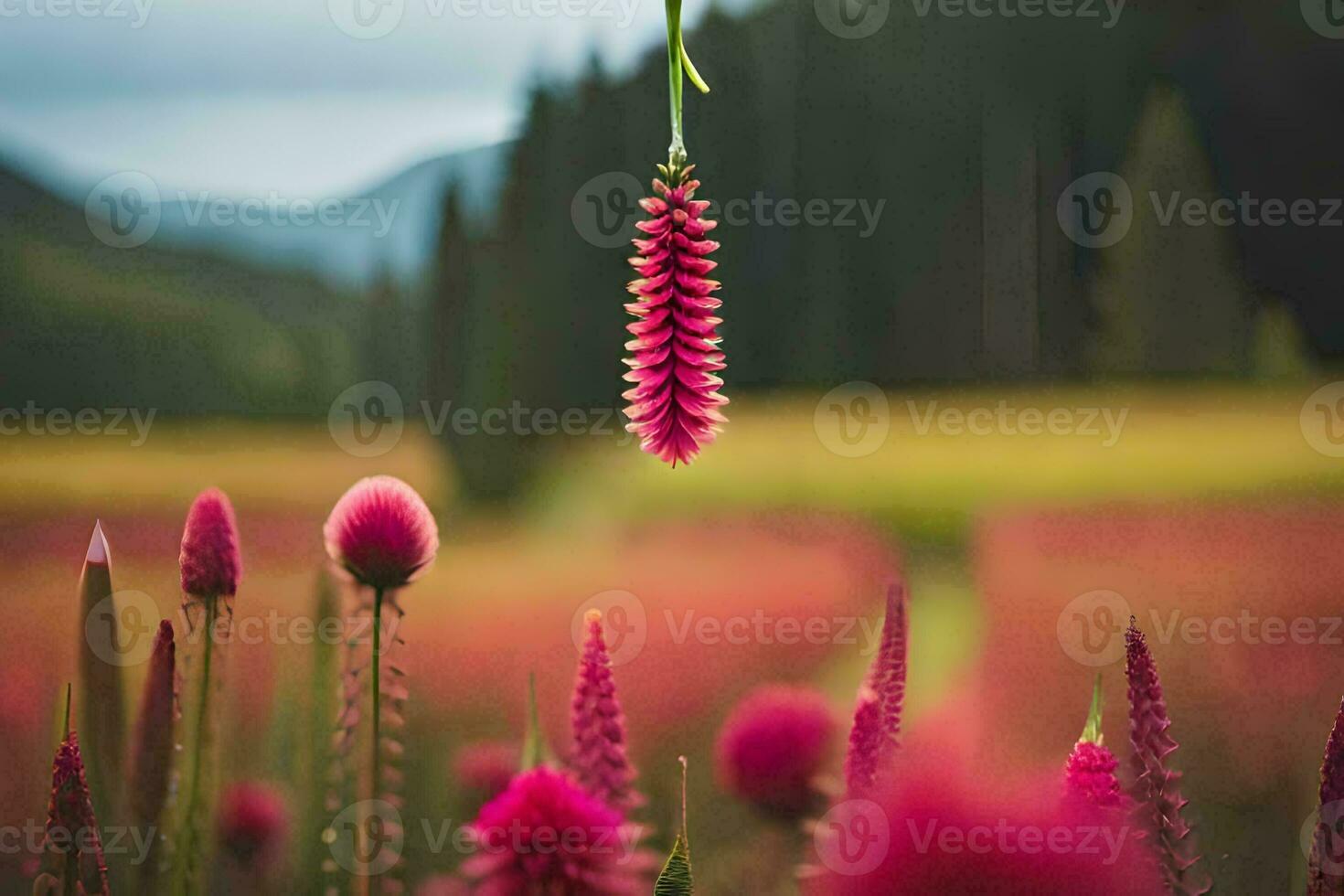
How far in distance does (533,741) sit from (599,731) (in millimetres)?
88

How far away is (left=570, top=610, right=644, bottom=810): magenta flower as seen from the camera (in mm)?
1531

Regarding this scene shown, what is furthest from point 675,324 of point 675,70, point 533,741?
point 533,741

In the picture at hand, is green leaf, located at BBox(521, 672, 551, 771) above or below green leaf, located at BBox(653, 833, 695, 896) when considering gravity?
above

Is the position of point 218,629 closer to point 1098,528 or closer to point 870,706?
point 870,706

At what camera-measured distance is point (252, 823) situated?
1.55 meters

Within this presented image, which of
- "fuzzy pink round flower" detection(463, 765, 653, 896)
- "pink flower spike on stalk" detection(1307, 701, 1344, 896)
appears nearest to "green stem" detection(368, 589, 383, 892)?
"fuzzy pink round flower" detection(463, 765, 653, 896)

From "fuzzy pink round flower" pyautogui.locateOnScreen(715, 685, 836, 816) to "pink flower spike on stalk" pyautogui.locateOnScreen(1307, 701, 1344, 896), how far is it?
0.64 metres

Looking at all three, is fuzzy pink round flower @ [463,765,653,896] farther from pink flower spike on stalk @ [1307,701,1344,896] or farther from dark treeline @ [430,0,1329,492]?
pink flower spike on stalk @ [1307,701,1344,896]

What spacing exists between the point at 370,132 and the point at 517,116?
204 mm

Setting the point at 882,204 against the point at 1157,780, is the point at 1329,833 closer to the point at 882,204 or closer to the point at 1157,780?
the point at 1157,780

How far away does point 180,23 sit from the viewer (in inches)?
63.9

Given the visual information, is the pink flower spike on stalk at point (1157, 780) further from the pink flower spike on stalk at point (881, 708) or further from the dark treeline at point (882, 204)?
the dark treeline at point (882, 204)

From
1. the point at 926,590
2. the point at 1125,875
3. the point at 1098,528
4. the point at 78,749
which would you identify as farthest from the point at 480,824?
the point at 1098,528

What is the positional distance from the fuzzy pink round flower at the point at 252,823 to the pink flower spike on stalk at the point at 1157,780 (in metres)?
1.10
